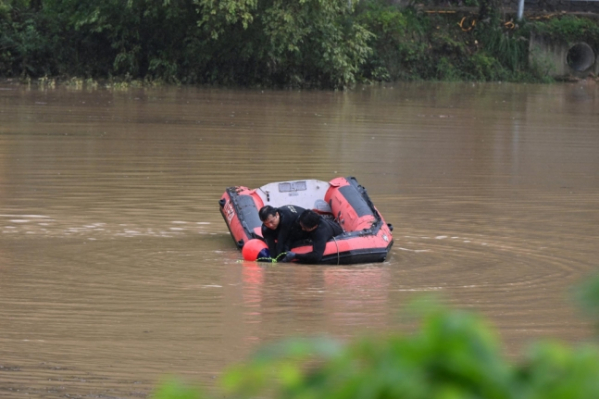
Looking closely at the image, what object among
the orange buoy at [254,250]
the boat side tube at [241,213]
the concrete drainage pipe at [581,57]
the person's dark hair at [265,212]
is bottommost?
the orange buoy at [254,250]

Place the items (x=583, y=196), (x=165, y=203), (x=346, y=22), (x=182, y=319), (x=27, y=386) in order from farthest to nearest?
(x=346, y=22) → (x=583, y=196) → (x=165, y=203) → (x=182, y=319) → (x=27, y=386)

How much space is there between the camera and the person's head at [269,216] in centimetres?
1026

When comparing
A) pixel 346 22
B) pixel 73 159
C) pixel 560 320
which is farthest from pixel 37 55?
pixel 560 320

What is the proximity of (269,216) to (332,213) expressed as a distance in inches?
79.5

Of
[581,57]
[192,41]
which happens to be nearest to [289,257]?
[192,41]

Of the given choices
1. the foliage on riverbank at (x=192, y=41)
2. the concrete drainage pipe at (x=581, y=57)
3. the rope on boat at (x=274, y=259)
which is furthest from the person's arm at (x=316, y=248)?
the concrete drainage pipe at (x=581, y=57)

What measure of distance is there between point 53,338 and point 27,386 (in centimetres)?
111

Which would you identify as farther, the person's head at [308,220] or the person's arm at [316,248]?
the person's head at [308,220]

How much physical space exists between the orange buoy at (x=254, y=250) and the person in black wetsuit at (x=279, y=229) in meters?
0.09

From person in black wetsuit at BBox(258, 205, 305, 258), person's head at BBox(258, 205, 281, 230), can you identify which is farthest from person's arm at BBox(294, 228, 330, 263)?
person's head at BBox(258, 205, 281, 230)

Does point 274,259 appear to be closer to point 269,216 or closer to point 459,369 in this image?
point 269,216

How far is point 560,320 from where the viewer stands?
25.3 ft

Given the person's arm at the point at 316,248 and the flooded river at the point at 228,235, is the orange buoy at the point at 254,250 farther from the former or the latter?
the person's arm at the point at 316,248

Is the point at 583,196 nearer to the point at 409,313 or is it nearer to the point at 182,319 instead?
the point at 182,319
